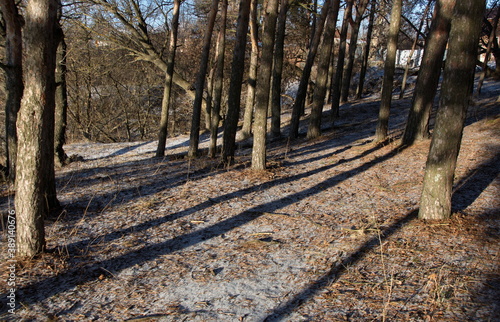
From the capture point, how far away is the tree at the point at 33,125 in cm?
384

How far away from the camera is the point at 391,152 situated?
950cm

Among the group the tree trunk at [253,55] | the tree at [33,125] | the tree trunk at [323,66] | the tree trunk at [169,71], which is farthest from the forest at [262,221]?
the tree trunk at [253,55]

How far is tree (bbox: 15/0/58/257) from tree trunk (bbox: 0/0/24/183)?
4110 mm

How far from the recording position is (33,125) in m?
3.88

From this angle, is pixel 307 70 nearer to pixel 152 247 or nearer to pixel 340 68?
pixel 340 68

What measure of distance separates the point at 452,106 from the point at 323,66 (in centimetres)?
788

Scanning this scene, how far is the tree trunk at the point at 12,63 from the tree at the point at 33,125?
13.5 ft

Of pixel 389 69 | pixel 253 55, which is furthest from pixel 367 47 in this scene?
pixel 389 69

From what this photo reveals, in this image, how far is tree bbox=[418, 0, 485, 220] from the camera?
15.1 ft

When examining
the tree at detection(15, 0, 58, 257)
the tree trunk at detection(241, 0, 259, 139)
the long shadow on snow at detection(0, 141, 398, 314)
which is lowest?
the long shadow on snow at detection(0, 141, 398, 314)

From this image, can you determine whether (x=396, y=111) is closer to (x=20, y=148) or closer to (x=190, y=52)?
(x=190, y=52)

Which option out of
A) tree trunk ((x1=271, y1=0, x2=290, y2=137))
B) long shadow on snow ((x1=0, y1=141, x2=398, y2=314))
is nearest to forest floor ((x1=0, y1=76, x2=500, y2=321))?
long shadow on snow ((x1=0, y1=141, x2=398, y2=314))

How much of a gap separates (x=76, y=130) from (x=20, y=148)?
74.4ft

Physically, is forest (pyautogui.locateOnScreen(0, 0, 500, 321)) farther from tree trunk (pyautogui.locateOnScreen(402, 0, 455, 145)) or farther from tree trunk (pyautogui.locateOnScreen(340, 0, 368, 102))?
tree trunk (pyautogui.locateOnScreen(340, 0, 368, 102))
